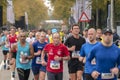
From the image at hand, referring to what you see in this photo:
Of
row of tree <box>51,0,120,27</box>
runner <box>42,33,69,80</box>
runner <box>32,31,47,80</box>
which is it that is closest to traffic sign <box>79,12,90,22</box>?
row of tree <box>51,0,120,27</box>

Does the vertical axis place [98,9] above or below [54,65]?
above

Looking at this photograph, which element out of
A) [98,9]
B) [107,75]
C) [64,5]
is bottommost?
[107,75]

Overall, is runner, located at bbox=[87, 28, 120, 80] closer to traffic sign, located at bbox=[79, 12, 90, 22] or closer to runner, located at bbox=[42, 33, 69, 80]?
runner, located at bbox=[42, 33, 69, 80]

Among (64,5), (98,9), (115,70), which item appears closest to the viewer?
(115,70)

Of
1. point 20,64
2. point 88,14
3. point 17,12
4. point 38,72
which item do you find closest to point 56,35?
point 20,64

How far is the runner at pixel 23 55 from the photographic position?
1127 cm

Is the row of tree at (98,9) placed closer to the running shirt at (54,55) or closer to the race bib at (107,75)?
the running shirt at (54,55)

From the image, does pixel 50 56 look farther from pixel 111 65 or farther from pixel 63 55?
pixel 111 65

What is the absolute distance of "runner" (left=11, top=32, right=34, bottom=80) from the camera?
11273mm

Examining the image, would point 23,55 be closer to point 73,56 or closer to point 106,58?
point 73,56

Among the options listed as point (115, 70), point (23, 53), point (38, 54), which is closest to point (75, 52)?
point (38, 54)

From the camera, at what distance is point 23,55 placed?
1130 centimetres

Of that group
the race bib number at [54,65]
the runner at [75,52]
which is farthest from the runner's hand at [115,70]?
the runner at [75,52]

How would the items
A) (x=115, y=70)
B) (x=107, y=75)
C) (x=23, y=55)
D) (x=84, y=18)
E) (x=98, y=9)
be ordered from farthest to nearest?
(x=98, y=9) → (x=84, y=18) → (x=23, y=55) → (x=107, y=75) → (x=115, y=70)
